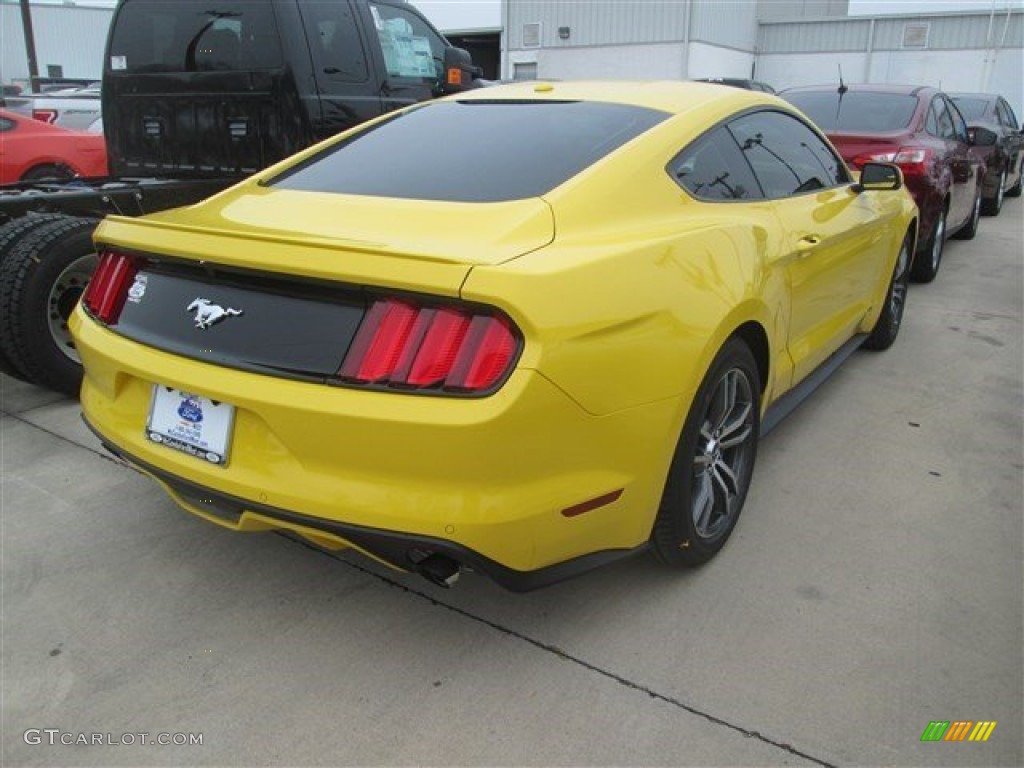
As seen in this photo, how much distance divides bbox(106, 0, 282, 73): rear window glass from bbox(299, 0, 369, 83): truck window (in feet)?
0.81

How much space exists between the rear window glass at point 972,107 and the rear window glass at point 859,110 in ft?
17.4

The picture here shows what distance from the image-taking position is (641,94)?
3035 millimetres

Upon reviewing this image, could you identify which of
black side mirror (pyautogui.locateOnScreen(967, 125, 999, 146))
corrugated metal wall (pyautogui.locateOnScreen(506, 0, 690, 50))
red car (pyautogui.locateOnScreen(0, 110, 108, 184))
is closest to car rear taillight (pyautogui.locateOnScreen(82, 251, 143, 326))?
black side mirror (pyautogui.locateOnScreen(967, 125, 999, 146))

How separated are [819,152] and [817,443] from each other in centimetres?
138

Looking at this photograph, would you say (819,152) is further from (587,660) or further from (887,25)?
(887,25)

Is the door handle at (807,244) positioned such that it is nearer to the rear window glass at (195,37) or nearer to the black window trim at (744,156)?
the black window trim at (744,156)

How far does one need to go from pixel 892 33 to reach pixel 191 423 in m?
32.4

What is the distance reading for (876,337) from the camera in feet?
16.5

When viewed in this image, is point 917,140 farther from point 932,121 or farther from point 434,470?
point 434,470

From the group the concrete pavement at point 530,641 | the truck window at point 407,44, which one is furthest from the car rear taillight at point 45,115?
the concrete pavement at point 530,641

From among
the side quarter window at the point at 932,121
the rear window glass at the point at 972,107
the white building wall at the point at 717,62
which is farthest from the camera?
the white building wall at the point at 717,62

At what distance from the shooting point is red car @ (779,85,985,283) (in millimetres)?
6156

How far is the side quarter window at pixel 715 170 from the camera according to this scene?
8.89 ft

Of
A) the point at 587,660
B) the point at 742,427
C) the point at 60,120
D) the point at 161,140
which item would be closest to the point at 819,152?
the point at 742,427
